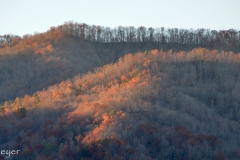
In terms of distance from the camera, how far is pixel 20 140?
105ft

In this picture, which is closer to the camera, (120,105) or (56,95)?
(120,105)

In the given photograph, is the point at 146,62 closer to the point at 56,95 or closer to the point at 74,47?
the point at 56,95

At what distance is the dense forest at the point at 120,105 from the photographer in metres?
28.6

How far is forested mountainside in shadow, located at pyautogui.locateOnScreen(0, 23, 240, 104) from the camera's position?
58.6 meters

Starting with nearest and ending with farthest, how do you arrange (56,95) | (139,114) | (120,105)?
(139,114) → (120,105) → (56,95)

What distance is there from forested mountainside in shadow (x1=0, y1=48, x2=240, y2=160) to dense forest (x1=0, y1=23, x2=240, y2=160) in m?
0.09

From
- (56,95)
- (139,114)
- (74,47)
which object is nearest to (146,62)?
(56,95)

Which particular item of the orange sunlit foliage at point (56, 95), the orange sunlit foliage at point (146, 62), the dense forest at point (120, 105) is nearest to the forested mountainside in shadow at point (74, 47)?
the dense forest at point (120, 105)

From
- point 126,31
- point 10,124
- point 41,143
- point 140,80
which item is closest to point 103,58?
point 126,31

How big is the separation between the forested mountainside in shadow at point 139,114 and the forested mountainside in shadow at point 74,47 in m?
10.2

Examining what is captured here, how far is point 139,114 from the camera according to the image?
3366 cm

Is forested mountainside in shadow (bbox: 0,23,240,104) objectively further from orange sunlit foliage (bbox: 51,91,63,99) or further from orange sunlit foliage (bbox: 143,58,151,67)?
orange sunlit foliage (bbox: 143,58,151,67)

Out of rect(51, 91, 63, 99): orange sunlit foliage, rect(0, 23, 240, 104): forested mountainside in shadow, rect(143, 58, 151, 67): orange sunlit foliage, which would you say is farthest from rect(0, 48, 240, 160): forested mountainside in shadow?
rect(0, 23, 240, 104): forested mountainside in shadow

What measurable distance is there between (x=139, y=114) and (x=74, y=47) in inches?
1538
